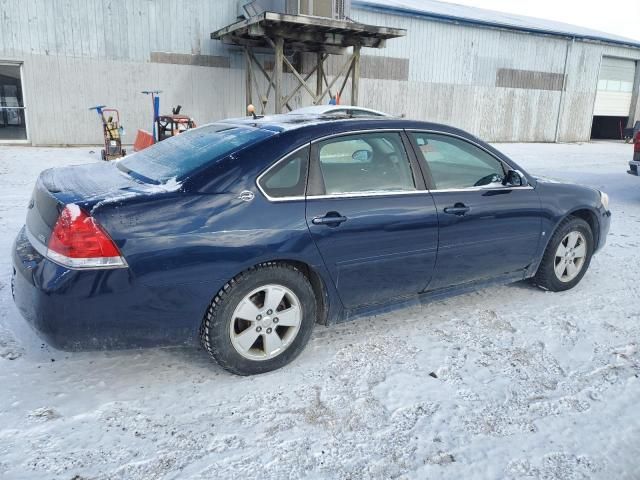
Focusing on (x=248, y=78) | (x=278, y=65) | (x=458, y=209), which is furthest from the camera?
(x=248, y=78)

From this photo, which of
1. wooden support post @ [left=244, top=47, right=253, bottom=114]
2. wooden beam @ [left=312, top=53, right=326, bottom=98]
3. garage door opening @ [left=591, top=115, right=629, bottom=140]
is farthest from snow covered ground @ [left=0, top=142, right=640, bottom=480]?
garage door opening @ [left=591, top=115, right=629, bottom=140]

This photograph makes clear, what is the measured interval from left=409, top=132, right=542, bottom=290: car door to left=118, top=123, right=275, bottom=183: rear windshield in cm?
121

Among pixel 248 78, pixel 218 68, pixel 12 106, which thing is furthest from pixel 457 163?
pixel 12 106

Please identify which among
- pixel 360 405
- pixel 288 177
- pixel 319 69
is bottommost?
pixel 360 405

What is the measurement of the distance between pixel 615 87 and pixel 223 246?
97.1ft

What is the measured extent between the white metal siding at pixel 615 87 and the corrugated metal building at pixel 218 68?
2.19ft

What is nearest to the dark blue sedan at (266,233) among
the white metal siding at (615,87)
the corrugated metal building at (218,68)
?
the corrugated metal building at (218,68)

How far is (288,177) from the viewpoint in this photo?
3104 mm

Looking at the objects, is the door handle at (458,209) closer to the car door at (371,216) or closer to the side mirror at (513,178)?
the car door at (371,216)

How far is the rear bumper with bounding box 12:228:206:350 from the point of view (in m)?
2.57

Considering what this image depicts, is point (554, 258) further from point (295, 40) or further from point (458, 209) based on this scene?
point (295, 40)

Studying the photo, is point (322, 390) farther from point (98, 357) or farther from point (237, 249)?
point (98, 357)

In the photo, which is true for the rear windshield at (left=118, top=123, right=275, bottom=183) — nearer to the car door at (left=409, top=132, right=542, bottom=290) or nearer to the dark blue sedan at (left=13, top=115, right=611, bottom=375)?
the dark blue sedan at (left=13, top=115, right=611, bottom=375)

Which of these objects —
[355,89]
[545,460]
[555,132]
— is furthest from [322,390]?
[555,132]
